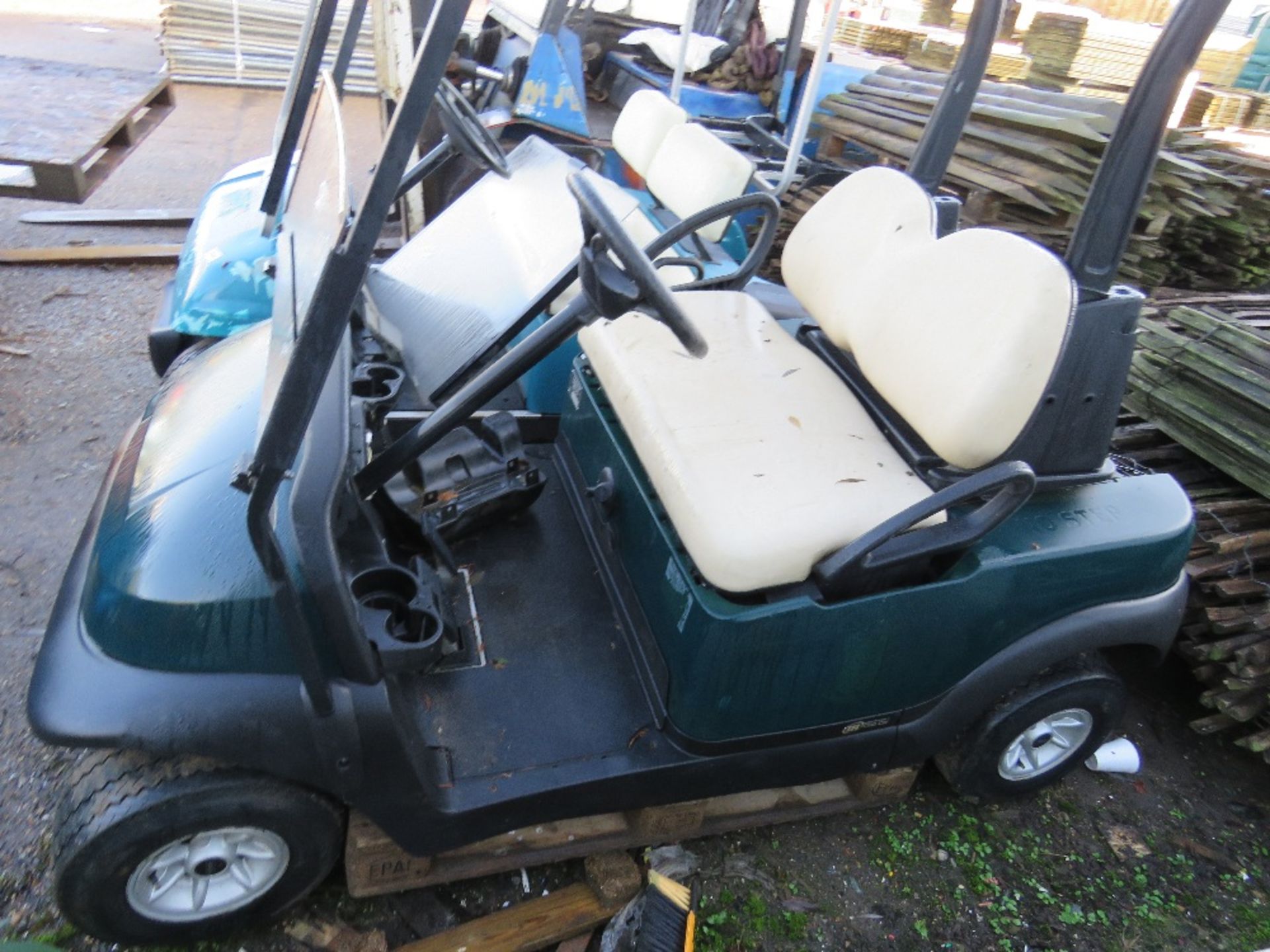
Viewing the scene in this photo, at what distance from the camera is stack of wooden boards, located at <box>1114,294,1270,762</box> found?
2.64 meters

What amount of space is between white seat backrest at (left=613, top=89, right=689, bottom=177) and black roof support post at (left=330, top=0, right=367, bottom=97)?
1635mm

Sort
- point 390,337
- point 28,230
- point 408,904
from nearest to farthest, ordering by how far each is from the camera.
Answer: point 408,904 < point 390,337 < point 28,230

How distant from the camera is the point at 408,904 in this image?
205cm

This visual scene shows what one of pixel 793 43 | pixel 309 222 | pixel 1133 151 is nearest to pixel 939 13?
pixel 793 43

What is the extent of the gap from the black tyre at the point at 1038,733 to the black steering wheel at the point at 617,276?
4.17ft

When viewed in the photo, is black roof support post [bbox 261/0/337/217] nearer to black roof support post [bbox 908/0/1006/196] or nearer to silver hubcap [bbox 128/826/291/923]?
black roof support post [bbox 908/0/1006/196]

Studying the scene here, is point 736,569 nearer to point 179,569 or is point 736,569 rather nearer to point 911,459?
point 911,459

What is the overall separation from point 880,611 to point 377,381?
1543 mm

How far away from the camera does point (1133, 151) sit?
1.82 m

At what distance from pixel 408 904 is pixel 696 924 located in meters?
0.67

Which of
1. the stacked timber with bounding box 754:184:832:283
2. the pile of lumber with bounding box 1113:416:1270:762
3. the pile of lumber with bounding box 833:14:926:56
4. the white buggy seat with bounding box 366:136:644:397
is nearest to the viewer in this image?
the pile of lumber with bounding box 1113:416:1270:762

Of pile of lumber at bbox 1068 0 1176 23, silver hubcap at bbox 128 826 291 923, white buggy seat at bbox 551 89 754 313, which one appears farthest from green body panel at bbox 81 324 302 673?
pile of lumber at bbox 1068 0 1176 23

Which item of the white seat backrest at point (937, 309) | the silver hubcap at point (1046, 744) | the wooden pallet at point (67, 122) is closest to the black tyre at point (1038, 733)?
the silver hubcap at point (1046, 744)

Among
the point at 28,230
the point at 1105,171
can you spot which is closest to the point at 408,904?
the point at 1105,171
